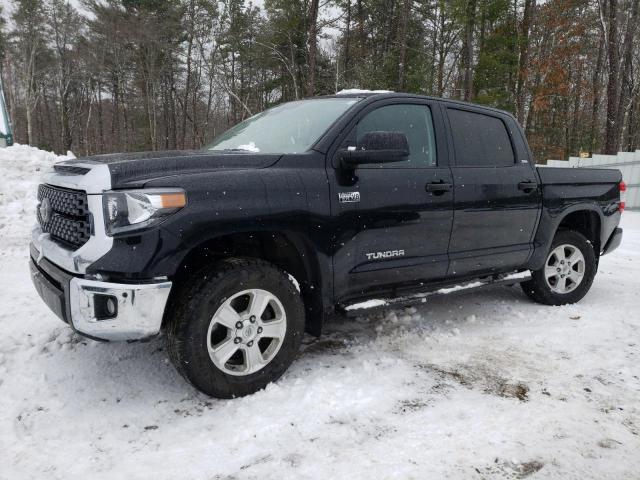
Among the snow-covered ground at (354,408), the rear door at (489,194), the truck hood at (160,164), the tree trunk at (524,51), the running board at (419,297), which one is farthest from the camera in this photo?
the tree trunk at (524,51)

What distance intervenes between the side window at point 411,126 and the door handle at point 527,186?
3.51 ft

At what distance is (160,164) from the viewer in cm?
256

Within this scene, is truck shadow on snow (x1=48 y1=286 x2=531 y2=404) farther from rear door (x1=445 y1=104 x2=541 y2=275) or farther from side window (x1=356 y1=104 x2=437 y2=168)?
side window (x1=356 y1=104 x2=437 y2=168)

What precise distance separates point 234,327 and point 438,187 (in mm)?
1872

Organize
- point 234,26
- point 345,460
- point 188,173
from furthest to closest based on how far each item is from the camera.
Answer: point 234,26 < point 188,173 < point 345,460

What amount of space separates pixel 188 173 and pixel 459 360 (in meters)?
2.28

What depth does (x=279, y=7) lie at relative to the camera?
25094 mm

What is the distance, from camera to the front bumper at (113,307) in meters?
2.32

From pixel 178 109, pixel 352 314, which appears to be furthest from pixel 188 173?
pixel 178 109

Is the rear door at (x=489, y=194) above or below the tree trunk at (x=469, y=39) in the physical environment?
below

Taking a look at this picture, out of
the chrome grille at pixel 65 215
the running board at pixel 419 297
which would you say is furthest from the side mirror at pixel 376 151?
the chrome grille at pixel 65 215

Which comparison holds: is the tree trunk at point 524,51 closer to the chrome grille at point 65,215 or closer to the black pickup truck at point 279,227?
the black pickup truck at point 279,227

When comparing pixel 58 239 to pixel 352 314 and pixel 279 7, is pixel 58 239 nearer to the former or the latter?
pixel 352 314

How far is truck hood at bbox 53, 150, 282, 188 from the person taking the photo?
2.44m
